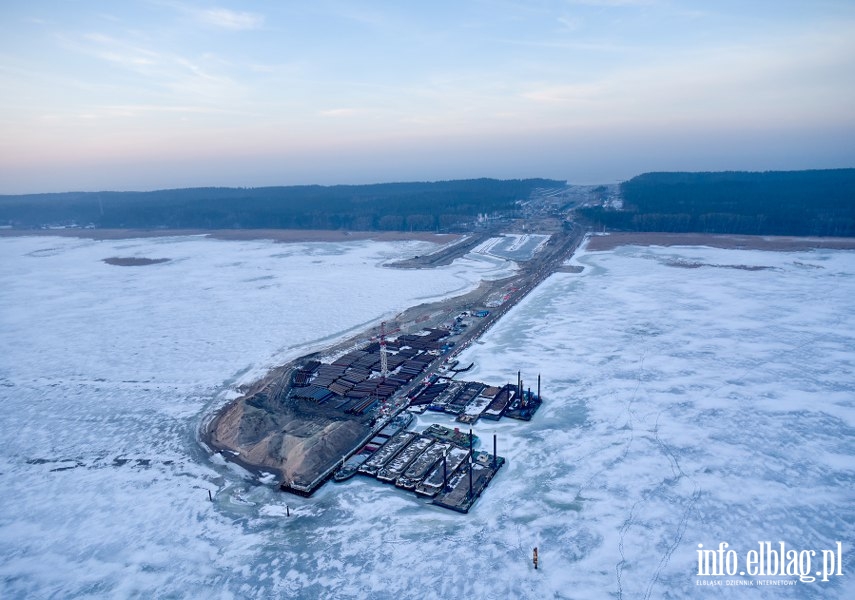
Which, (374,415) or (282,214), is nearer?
(374,415)

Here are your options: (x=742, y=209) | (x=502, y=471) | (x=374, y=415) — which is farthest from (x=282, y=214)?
(x=502, y=471)

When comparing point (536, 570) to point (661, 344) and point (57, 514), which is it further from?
point (661, 344)

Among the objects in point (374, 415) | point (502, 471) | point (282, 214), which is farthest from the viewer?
point (282, 214)

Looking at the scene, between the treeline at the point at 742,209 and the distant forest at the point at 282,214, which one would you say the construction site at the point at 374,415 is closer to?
the treeline at the point at 742,209

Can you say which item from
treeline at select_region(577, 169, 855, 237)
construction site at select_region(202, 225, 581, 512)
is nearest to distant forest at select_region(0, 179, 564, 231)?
treeline at select_region(577, 169, 855, 237)

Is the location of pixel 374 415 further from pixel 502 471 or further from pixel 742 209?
pixel 742 209

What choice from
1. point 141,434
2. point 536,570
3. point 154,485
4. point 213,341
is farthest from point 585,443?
point 213,341

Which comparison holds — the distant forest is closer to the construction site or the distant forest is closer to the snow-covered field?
the snow-covered field
